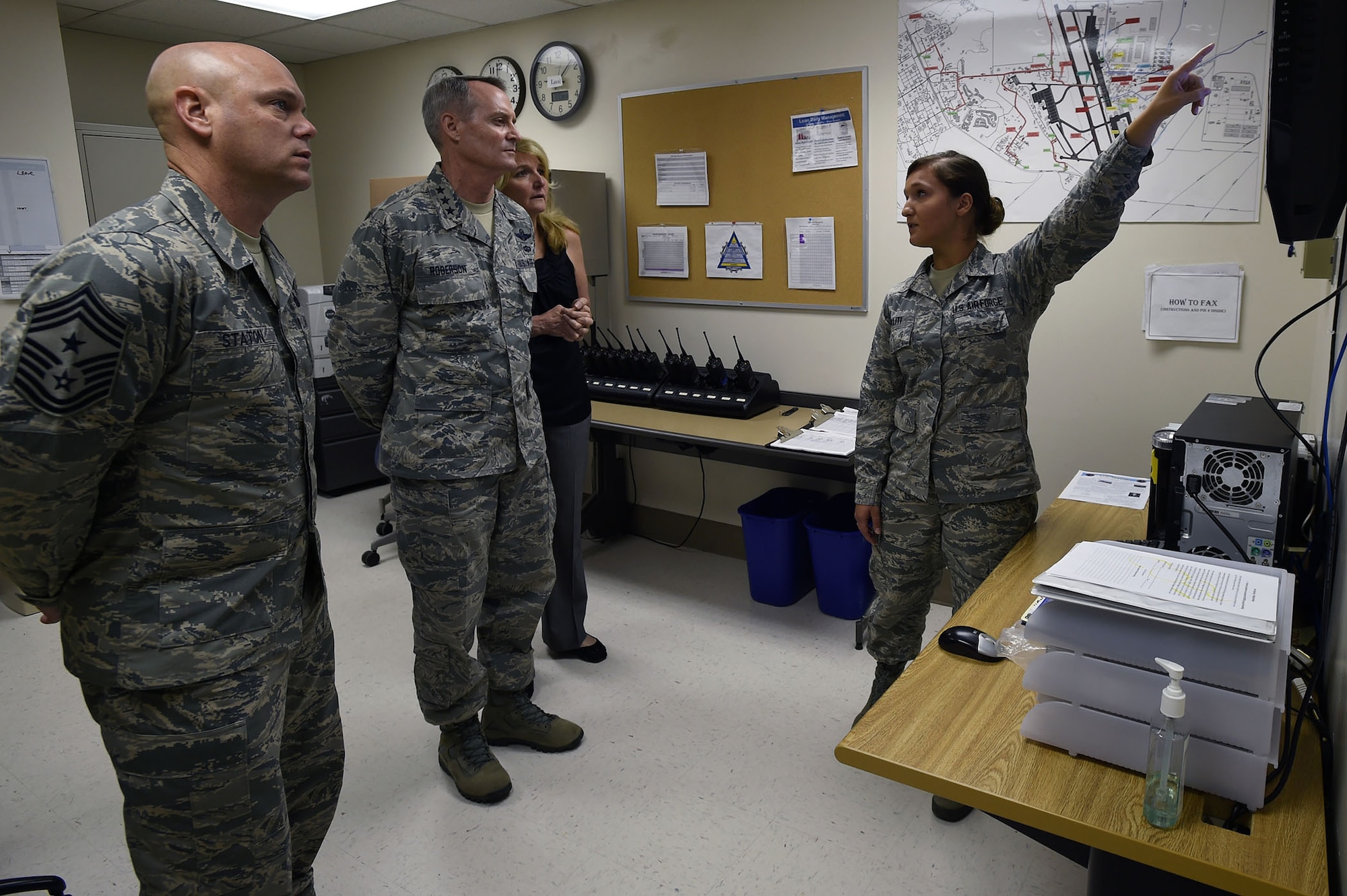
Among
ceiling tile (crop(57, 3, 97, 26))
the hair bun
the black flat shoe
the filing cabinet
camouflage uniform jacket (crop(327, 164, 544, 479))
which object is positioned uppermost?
ceiling tile (crop(57, 3, 97, 26))

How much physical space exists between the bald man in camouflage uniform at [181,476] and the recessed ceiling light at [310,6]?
3086 mm

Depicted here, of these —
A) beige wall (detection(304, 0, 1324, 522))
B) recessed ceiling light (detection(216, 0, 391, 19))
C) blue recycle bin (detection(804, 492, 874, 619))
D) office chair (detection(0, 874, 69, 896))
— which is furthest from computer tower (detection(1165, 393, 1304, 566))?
recessed ceiling light (detection(216, 0, 391, 19))

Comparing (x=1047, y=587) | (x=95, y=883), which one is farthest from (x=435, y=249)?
(x=95, y=883)

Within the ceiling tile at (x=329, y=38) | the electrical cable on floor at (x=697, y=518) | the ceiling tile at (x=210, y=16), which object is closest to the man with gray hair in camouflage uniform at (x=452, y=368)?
the electrical cable on floor at (x=697, y=518)

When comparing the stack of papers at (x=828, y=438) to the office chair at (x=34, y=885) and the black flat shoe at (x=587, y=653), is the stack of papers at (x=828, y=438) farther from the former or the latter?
the office chair at (x=34, y=885)

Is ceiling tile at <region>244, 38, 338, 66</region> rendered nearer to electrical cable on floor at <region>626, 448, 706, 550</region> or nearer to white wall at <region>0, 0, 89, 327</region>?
white wall at <region>0, 0, 89, 327</region>

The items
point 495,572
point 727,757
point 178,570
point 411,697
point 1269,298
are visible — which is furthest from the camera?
point 411,697

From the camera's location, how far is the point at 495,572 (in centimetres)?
233

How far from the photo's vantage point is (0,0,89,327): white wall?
Result: 3.46 meters

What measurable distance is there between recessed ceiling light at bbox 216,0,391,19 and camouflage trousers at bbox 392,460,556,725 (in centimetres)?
286

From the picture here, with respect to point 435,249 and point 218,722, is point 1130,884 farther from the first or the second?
point 435,249

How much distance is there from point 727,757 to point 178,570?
1.68 metres

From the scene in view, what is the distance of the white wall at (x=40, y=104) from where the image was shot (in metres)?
3.46

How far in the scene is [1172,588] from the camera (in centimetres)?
110
